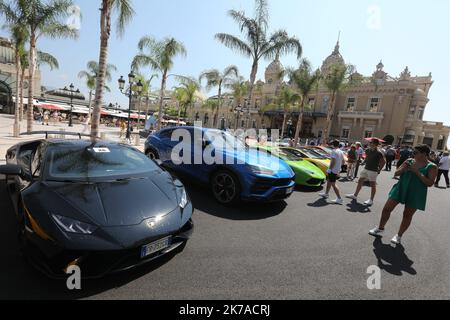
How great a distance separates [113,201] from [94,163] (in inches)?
39.8

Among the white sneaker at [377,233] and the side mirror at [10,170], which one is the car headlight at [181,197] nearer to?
the side mirror at [10,170]

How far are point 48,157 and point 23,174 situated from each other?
1.22 ft

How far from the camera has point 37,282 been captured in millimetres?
2479

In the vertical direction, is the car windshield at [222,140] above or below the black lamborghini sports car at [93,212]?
above

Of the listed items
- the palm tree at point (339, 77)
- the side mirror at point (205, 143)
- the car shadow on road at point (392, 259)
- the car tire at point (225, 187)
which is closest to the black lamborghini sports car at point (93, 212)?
the car tire at point (225, 187)

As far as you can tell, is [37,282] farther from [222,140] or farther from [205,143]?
[222,140]

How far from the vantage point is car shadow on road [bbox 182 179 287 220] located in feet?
15.5

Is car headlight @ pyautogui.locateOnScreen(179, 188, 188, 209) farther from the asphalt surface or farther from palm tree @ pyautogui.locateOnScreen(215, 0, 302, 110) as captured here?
palm tree @ pyautogui.locateOnScreen(215, 0, 302, 110)

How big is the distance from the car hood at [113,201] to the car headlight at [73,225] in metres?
0.05

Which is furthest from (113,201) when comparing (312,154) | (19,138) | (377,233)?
(19,138)

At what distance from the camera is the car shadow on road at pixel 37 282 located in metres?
2.32

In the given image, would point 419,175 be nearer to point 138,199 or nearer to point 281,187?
point 281,187

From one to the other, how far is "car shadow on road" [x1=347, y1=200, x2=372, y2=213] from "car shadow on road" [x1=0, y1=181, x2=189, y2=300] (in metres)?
4.93
